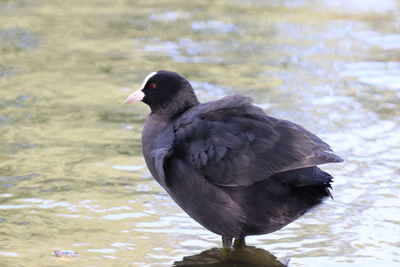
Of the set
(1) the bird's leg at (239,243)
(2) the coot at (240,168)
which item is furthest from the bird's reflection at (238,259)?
(2) the coot at (240,168)

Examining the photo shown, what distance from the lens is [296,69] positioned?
9648 mm

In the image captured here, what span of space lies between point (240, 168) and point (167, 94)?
970 mm

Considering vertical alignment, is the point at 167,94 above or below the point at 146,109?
below

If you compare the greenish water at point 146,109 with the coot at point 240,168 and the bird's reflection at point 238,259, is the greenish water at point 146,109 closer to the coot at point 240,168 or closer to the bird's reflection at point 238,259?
the bird's reflection at point 238,259

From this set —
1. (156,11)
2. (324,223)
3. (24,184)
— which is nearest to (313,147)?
(324,223)

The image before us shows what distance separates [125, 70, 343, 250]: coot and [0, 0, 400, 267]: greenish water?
0.40 meters

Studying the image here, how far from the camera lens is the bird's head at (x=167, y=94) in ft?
18.7

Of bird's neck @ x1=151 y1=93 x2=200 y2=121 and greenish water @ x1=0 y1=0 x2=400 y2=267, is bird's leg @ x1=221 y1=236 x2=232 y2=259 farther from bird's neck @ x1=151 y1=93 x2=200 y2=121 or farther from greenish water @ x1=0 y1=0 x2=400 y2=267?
bird's neck @ x1=151 y1=93 x2=200 y2=121

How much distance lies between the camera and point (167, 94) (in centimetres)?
572

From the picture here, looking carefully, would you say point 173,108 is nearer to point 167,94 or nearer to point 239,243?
point 167,94

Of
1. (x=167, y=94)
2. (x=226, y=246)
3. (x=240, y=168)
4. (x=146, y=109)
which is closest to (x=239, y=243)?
(x=226, y=246)

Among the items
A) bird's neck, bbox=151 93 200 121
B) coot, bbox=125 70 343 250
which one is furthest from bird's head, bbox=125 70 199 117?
coot, bbox=125 70 343 250

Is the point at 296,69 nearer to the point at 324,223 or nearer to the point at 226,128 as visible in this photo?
the point at 324,223

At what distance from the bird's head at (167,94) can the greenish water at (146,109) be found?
2.67 ft
